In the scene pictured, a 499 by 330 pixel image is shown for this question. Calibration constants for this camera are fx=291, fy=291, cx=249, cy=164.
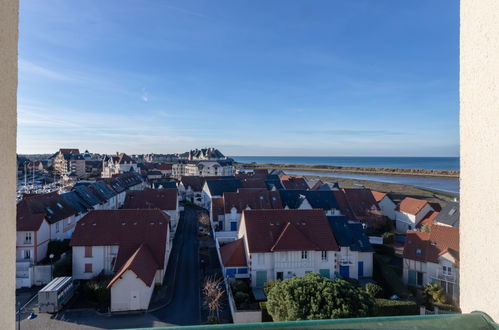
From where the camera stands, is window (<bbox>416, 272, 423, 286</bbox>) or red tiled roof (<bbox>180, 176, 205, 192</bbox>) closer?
window (<bbox>416, 272, 423, 286</bbox>)

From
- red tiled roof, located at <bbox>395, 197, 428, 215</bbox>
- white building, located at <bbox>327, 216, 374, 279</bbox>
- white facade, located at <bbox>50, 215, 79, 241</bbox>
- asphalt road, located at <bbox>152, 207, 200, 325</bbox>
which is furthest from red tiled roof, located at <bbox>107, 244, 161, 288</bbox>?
red tiled roof, located at <bbox>395, 197, 428, 215</bbox>

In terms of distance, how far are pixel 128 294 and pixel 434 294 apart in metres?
16.3

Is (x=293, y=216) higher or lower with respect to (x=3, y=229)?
lower

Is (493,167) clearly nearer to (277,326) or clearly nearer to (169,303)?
(277,326)

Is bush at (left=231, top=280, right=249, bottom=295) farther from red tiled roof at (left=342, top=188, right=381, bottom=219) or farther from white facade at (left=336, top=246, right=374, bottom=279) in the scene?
red tiled roof at (left=342, top=188, right=381, bottom=219)

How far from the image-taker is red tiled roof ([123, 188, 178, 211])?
3148 cm

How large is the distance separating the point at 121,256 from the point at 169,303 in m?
4.64

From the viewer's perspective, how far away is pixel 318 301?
36.4ft

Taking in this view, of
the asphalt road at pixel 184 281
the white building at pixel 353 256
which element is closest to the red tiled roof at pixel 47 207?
the asphalt road at pixel 184 281

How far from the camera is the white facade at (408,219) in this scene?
30.4m

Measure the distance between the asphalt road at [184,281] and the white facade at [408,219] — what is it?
73.5ft

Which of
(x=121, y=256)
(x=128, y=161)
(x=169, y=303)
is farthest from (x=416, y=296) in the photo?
(x=128, y=161)

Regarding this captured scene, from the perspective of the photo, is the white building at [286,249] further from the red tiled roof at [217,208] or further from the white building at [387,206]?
the white building at [387,206]

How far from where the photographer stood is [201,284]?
60.0ft
